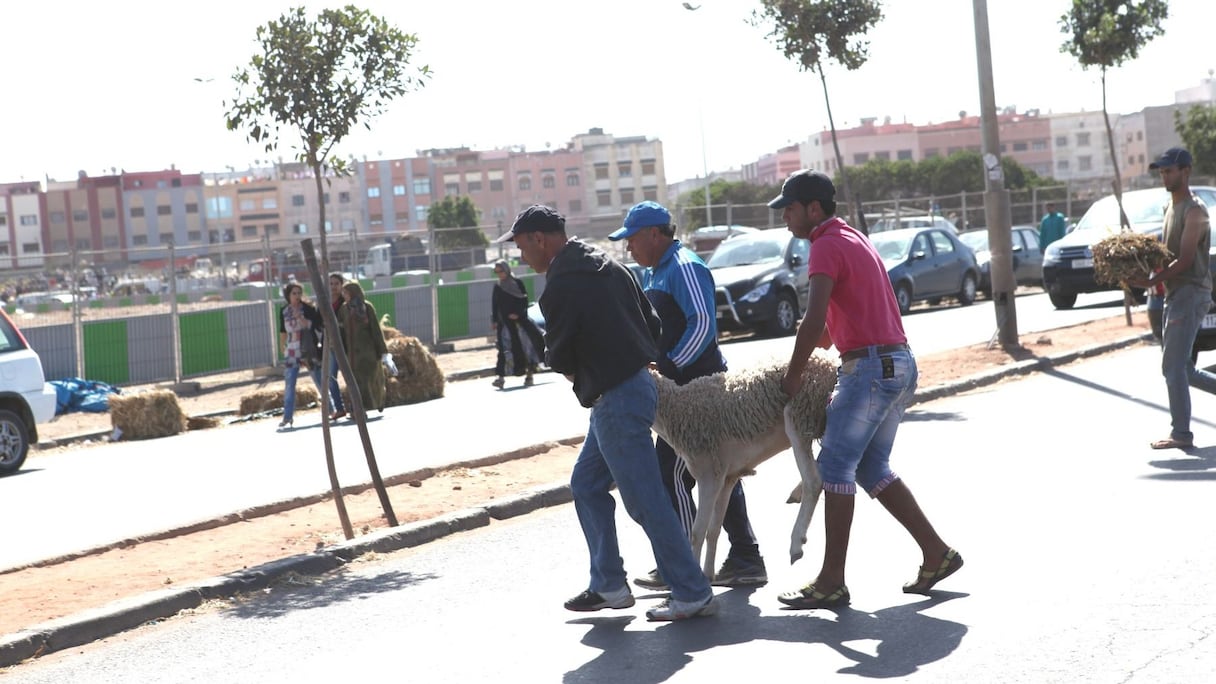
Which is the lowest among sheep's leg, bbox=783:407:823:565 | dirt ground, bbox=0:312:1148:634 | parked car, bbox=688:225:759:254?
dirt ground, bbox=0:312:1148:634

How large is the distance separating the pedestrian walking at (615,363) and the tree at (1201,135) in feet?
273

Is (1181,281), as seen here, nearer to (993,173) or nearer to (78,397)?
(993,173)

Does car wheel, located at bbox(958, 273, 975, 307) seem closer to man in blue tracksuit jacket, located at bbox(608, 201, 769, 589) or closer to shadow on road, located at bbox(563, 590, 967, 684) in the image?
man in blue tracksuit jacket, located at bbox(608, 201, 769, 589)

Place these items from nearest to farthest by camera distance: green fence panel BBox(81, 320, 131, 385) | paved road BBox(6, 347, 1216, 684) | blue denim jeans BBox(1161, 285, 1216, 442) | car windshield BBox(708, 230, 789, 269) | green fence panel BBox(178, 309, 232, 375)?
paved road BBox(6, 347, 1216, 684) < blue denim jeans BBox(1161, 285, 1216, 442) < green fence panel BBox(81, 320, 131, 385) < green fence panel BBox(178, 309, 232, 375) < car windshield BBox(708, 230, 789, 269)

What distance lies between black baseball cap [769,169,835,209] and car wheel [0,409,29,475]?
38.2 ft

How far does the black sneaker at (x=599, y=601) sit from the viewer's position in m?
6.62

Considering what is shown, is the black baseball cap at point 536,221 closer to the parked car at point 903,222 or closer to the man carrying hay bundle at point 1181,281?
the man carrying hay bundle at point 1181,281

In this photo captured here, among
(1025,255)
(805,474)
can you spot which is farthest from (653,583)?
(1025,255)

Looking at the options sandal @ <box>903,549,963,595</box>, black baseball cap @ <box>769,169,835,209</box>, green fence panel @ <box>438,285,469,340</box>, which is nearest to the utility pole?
sandal @ <box>903,549,963,595</box>

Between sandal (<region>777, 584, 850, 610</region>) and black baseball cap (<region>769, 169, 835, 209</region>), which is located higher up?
black baseball cap (<region>769, 169, 835, 209</region>)

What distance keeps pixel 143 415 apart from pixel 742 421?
13.5 metres

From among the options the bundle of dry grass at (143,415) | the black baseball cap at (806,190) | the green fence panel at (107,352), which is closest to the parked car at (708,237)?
the green fence panel at (107,352)

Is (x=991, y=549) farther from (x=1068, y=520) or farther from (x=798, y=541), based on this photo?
(x=798, y=541)

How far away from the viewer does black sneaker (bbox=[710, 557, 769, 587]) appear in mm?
7117
